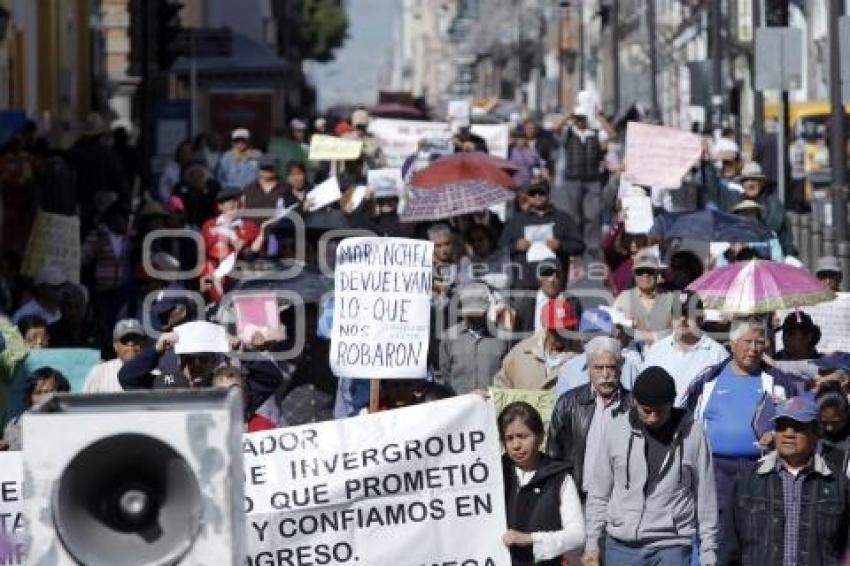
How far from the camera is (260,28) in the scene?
7812cm

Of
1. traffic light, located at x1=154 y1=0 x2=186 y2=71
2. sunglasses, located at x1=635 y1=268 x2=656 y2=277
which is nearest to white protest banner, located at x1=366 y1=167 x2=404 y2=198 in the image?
sunglasses, located at x1=635 y1=268 x2=656 y2=277

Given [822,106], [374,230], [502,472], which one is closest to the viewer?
[502,472]

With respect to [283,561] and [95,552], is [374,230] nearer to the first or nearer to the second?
[283,561]

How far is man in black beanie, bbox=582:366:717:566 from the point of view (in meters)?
11.9

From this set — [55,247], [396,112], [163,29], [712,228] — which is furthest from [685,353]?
[396,112]

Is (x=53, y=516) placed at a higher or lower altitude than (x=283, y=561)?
higher

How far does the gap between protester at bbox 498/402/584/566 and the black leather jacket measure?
115cm

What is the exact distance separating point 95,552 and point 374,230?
14927mm

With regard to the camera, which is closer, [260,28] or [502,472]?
[502,472]

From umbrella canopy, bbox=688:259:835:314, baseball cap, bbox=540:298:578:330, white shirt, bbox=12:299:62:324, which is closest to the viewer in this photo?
umbrella canopy, bbox=688:259:835:314

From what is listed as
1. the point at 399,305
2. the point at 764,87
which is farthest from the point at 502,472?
the point at 764,87

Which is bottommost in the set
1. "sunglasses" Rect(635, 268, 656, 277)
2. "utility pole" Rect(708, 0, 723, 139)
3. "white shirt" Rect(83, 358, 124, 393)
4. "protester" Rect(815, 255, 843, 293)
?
"white shirt" Rect(83, 358, 124, 393)

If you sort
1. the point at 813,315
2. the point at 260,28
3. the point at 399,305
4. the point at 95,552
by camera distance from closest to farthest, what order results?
the point at 95,552 < the point at 399,305 < the point at 813,315 < the point at 260,28

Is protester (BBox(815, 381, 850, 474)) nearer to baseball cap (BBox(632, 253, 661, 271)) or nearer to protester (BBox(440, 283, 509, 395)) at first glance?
protester (BBox(440, 283, 509, 395))
